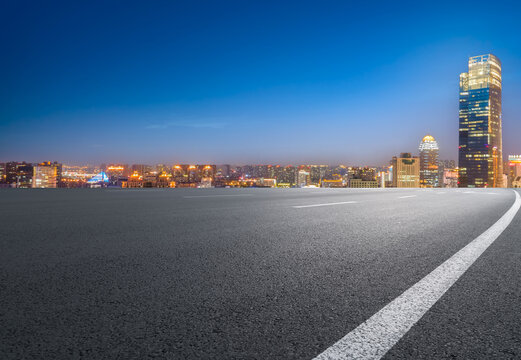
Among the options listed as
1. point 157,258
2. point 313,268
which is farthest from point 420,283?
point 157,258

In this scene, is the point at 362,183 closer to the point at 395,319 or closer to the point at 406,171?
the point at 406,171

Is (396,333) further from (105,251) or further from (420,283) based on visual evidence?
(105,251)

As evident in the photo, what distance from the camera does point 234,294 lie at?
242cm

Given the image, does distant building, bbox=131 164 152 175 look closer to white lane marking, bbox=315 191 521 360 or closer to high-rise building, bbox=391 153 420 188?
high-rise building, bbox=391 153 420 188

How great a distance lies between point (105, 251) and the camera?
3799 mm

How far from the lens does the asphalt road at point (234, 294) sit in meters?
1.68

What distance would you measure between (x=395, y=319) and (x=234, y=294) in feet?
3.21

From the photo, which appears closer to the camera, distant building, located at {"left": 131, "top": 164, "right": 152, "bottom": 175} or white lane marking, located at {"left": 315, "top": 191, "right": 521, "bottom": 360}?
white lane marking, located at {"left": 315, "top": 191, "right": 521, "bottom": 360}

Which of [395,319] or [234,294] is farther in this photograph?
[234,294]

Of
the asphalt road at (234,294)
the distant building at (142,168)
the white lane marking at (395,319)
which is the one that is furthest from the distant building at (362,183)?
the white lane marking at (395,319)

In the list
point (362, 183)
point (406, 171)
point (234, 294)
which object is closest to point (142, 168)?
point (362, 183)

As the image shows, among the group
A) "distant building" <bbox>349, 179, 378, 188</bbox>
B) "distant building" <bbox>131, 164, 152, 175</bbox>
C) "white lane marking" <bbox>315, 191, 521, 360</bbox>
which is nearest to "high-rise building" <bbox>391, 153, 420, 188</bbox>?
"distant building" <bbox>349, 179, 378, 188</bbox>

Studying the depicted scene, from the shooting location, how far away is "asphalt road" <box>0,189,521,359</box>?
1.68m

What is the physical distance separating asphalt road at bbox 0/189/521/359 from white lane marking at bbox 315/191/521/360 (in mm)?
47
